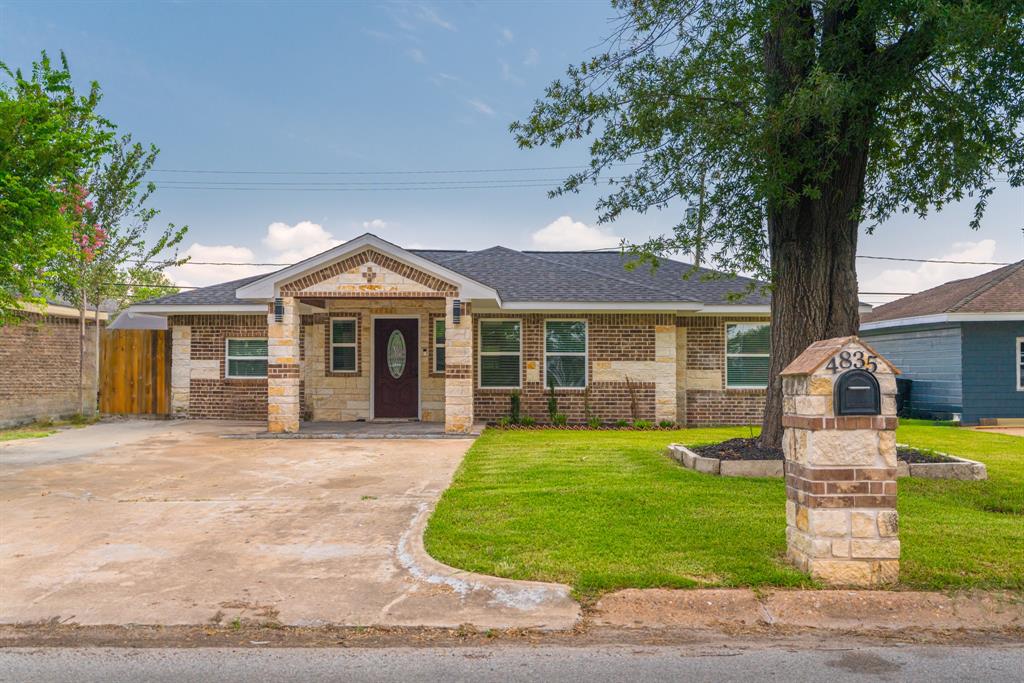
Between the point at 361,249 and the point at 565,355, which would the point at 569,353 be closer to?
the point at 565,355

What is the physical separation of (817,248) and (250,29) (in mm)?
17460

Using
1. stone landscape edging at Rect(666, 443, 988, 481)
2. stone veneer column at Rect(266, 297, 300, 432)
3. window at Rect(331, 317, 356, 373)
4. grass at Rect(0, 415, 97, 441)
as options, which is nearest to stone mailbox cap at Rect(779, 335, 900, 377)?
stone landscape edging at Rect(666, 443, 988, 481)

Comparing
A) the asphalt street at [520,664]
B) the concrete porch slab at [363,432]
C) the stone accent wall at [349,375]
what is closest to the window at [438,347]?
the stone accent wall at [349,375]

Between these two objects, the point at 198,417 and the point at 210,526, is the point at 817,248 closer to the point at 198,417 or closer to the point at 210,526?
the point at 210,526

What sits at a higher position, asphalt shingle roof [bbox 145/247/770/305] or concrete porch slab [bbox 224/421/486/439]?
asphalt shingle roof [bbox 145/247/770/305]

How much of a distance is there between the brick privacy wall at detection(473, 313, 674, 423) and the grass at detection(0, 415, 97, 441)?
29.3ft

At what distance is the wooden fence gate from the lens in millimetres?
17469

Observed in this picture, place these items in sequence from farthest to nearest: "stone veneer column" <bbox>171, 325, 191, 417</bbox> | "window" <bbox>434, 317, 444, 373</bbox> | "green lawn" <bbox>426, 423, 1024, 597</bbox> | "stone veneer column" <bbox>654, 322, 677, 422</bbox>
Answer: "stone veneer column" <bbox>171, 325, 191, 417</bbox> < "window" <bbox>434, 317, 444, 373</bbox> < "stone veneer column" <bbox>654, 322, 677, 422</bbox> < "green lawn" <bbox>426, 423, 1024, 597</bbox>

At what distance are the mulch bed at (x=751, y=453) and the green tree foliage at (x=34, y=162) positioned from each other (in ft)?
30.5

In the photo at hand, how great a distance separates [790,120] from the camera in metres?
8.01

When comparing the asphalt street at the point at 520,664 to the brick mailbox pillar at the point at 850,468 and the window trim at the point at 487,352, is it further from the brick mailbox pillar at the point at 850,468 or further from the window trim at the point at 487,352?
the window trim at the point at 487,352

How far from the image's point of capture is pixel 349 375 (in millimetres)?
16094

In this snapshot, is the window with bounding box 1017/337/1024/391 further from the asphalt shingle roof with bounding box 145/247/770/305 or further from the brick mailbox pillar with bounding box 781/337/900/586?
the brick mailbox pillar with bounding box 781/337/900/586

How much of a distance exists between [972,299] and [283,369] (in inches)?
651
